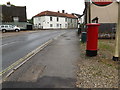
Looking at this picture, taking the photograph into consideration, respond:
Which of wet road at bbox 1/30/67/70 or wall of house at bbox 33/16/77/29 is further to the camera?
wall of house at bbox 33/16/77/29

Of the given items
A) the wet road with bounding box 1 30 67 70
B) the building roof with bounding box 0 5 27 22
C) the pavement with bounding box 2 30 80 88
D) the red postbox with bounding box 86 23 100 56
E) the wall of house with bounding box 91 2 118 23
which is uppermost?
the building roof with bounding box 0 5 27 22

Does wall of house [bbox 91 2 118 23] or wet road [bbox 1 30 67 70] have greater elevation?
wall of house [bbox 91 2 118 23]

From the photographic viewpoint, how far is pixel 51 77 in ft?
15.8

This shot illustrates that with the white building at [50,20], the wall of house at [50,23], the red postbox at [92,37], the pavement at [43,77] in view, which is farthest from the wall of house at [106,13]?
the white building at [50,20]

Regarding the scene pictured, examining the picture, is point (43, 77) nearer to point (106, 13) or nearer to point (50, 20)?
point (106, 13)

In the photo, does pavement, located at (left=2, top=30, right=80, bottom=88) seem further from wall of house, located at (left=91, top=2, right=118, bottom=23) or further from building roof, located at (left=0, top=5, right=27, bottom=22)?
building roof, located at (left=0, top=5, right=27, bottom=22)

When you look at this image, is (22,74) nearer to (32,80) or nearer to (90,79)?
(32,80)

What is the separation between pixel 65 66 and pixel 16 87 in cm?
254

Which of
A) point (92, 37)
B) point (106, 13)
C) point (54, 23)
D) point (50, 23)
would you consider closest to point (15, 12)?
point (50, 23)

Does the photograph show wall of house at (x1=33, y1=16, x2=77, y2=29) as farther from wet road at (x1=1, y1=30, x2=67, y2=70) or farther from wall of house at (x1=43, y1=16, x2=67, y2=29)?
wet road at (x1=1, y1=30, x2=67, y2=70)

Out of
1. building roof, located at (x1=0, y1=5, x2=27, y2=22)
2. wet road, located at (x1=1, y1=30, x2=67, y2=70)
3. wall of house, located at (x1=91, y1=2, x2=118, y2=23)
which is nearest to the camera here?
wet road, located at (x1=1, y1=30, x2=67, y2=70)

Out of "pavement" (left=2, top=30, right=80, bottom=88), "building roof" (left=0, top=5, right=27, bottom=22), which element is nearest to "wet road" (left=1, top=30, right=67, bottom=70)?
"pavement" (left=2, top=30, right=80, bottom=88)

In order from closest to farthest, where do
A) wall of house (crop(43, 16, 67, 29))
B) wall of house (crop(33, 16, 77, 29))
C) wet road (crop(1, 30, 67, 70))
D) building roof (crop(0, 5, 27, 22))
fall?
wet road (crop(1, 30, 67, 70))
building roof (crop(0, 5, 27, 22))
wall of house (crop(33, 16, 77, 29))
wall of house (crop(43, 16, 67, 29))

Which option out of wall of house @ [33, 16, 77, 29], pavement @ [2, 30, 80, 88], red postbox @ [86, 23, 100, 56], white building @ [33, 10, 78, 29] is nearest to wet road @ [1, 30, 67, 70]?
pavement @ [2, 30, 80, 88]
